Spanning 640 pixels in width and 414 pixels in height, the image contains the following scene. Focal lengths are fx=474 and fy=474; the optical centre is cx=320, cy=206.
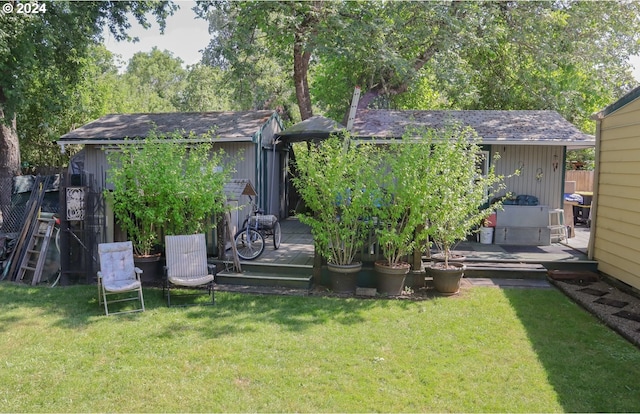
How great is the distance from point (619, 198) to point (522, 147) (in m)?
3.25


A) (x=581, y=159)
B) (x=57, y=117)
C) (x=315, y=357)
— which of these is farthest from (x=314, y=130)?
(x=581, y=159)

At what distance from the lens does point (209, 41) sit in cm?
1523

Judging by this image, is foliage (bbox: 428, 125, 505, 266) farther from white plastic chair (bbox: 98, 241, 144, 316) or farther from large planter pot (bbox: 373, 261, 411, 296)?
white plastic chair (bbox: 98, 241, 144, 316)

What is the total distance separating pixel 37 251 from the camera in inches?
288

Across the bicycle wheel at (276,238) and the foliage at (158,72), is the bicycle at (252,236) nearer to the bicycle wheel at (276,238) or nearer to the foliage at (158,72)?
the bicycle wheel at (276,238)

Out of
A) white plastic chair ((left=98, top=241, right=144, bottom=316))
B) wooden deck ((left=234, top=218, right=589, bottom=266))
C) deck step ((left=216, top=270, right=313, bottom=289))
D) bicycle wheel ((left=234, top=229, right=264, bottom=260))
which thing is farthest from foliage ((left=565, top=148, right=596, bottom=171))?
white plastic chair ((left=98, top=241, right=144, bottom=316))

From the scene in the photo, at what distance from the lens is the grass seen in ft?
11.8

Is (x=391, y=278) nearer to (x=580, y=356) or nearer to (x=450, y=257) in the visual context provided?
(x=450, y=257)

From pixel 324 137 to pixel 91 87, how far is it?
11990 millimetres

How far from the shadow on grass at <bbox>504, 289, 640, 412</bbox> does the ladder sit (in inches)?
264

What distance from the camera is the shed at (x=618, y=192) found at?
6617 mm

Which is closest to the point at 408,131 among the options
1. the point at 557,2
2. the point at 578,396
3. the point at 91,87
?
the point at 578,396

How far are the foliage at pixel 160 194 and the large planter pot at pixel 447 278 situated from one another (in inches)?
127

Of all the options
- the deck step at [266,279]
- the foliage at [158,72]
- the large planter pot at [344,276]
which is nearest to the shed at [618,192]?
the large planter pot at [344,276]
